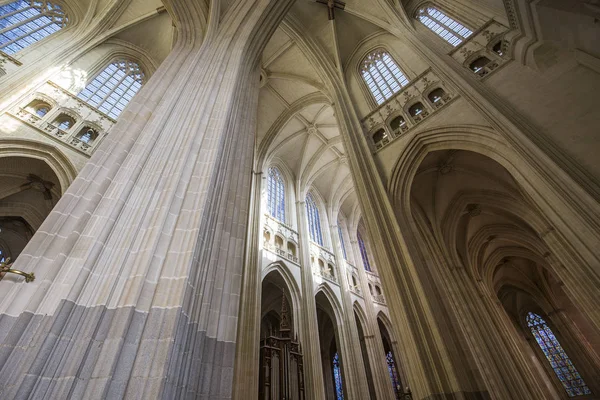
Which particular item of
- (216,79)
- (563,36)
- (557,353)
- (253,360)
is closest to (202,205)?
(216,79)

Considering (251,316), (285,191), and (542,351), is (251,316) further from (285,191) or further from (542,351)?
(542,351)

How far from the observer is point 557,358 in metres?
16.1

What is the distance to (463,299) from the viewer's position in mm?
8422

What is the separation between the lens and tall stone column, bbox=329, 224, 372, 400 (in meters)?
9.85

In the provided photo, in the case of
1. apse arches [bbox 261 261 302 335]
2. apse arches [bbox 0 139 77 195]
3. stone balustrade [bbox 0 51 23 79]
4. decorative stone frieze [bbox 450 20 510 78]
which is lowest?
apse arches [bbox 261 261 302 335]

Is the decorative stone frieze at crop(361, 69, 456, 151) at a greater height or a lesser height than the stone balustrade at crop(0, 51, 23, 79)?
lesser

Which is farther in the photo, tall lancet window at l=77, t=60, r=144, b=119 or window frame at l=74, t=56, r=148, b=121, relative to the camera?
tall lancet window at l=77, t=60, r=144, b=119

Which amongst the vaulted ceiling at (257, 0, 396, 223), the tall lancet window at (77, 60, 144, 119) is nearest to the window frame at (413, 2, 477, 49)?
the vaulted ceiling at (257, 0, 396, 223)

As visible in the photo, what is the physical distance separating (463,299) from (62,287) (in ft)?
31.5

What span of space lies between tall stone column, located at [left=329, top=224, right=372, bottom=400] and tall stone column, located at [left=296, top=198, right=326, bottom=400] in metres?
1.58

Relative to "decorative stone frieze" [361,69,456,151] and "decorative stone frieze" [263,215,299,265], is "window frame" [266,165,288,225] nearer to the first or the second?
"decorative stone frieze" [263,215,299,265]

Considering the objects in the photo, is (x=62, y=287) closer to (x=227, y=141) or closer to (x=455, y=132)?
(x=227, y=141)

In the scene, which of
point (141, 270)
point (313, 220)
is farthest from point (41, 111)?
point (313, 220)

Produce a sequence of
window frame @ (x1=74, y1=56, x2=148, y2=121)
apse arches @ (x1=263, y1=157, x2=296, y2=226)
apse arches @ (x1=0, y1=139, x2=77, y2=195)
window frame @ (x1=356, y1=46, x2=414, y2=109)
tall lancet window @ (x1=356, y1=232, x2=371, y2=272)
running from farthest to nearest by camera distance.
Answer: tall lancet window @ (x1=356, y1=232, x2=371, y2=272) → apse arches @ (x1=263, y1=157, x2=296, y2=226) → window frame @ (x1=356, y1=46, x2=414, y2=109) → window frame @ (x1=74, y1=56, x2=148, y2=121) → apse arches @ (x1=0, y1=139, x2=77, y2=195)
